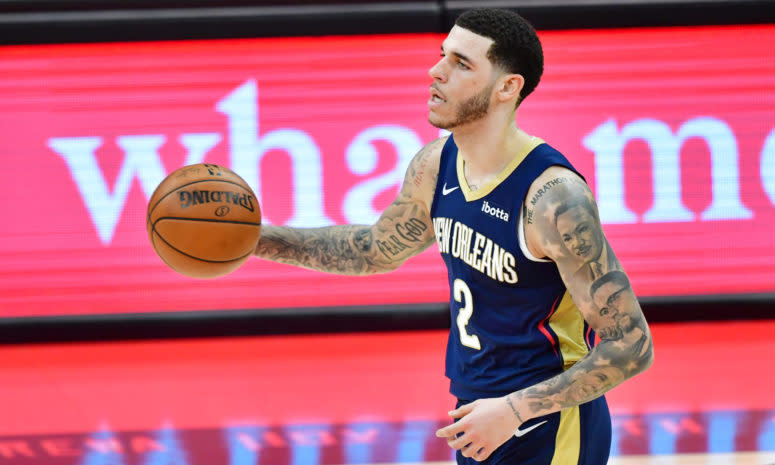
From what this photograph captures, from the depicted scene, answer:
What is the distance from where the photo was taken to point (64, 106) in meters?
5.52

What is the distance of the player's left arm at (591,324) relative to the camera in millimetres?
1979

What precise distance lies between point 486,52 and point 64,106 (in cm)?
398

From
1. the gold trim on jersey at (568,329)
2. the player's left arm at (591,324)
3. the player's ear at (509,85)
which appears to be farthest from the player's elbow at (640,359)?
the player's ear at (509,85)

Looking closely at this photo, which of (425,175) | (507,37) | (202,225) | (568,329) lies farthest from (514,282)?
(202,225)

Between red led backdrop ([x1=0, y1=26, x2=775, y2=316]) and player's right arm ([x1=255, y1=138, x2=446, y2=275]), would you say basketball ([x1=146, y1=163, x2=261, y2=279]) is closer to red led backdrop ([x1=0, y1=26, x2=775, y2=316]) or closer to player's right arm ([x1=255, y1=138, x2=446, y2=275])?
player's right arm ([x1=255, y1=138, x2=446, y2=275])

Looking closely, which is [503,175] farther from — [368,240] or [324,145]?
[324,145]

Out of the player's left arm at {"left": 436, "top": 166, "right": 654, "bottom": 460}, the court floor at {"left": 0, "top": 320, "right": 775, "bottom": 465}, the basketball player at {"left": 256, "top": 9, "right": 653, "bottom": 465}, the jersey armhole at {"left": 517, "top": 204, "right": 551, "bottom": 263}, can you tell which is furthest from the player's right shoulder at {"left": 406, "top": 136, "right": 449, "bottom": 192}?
the court floor at {"left": 0, "top": 320, "right": 775, "bottom": 465}

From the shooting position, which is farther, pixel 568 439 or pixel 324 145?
pixel 324 145

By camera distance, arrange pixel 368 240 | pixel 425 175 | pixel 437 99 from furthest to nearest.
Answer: pixel 368 240 → pixel 425 175 → pixel 437 99

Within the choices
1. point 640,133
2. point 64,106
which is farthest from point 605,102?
point 64,106

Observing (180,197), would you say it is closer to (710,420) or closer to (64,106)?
(710,420)

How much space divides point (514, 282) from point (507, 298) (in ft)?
0.18

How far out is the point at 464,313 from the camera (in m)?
2.28

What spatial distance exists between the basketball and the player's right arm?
0.13 meters
